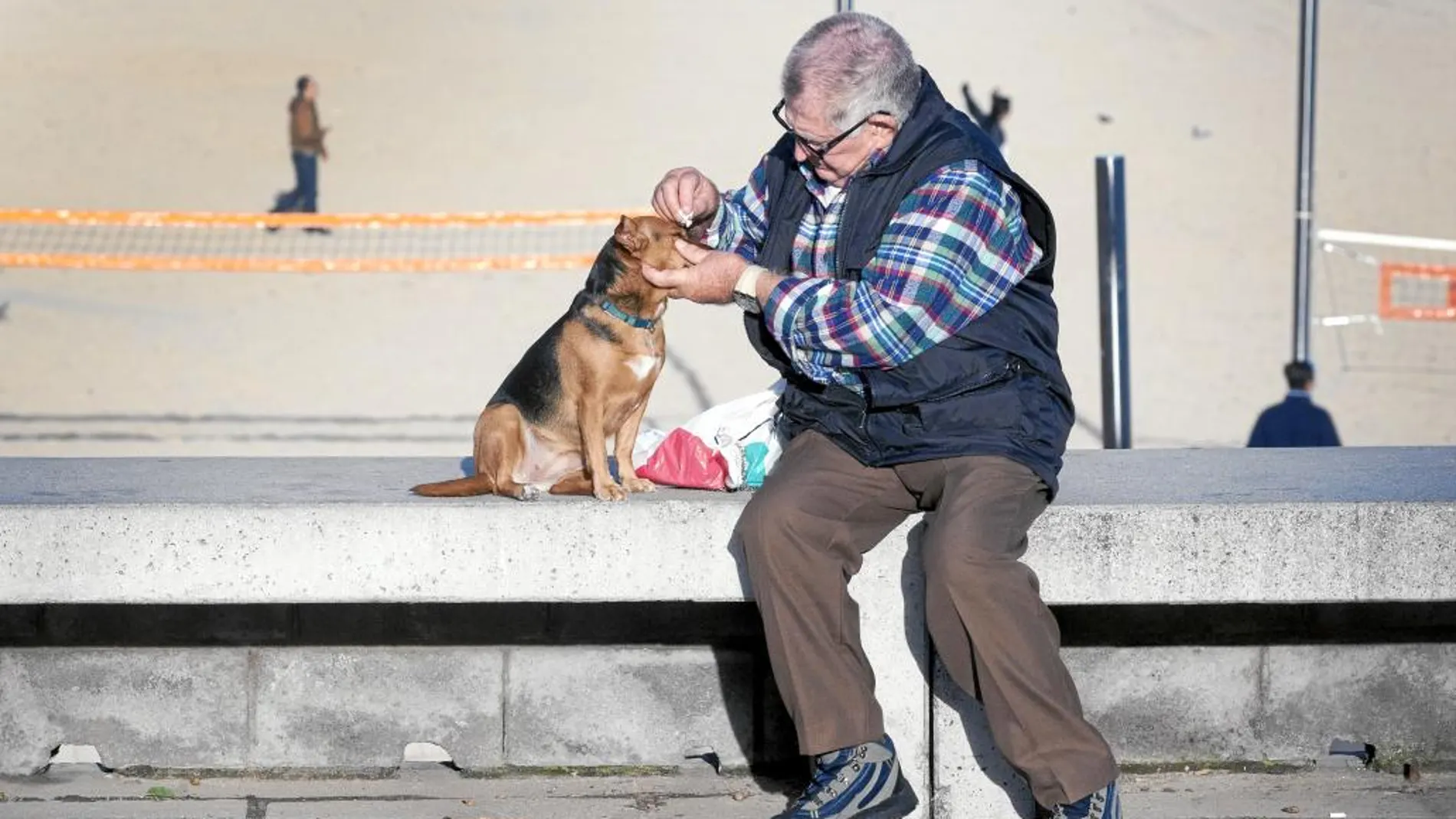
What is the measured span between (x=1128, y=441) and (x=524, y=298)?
9.41 meters

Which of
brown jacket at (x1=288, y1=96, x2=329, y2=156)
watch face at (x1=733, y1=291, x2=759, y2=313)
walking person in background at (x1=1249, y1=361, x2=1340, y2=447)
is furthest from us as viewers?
brown jacket at (x1=288, y1=96, x2=329, y2=156)

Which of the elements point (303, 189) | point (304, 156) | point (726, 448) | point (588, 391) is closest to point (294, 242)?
point (303, 189)

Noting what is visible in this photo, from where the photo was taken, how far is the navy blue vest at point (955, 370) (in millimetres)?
3457

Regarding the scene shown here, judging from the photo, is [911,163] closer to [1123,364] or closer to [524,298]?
[1123,364]

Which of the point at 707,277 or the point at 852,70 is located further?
the point at 707,277

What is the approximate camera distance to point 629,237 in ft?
13.0

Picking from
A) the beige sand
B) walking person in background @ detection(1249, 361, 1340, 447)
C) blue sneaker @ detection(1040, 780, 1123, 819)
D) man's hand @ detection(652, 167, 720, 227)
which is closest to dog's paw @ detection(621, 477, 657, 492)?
man's hand @ detection(652, 167, 720, 227)

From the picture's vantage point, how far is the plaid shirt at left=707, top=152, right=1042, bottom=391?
3393mm

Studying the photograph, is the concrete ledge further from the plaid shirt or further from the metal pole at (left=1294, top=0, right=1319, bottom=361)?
the metal pole at (left=1294, top=0, right=1319, bottom=361)

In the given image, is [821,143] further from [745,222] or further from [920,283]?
[745,222]

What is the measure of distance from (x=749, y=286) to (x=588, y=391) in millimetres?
666

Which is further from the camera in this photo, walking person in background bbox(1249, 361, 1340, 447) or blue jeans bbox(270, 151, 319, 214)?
blue jeans bbox(270, 151, 319, 214)

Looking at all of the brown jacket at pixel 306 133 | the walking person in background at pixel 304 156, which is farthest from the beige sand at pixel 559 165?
the brown jacket at pixel 306 133

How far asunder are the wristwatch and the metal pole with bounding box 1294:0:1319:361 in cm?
622
